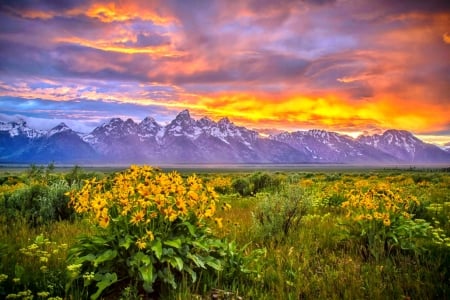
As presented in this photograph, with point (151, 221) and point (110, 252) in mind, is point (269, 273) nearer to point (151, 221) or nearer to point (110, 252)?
point (151, 221)

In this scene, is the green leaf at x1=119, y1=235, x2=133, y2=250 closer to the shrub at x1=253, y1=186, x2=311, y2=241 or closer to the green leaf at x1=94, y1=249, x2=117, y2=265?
the green leaf at x1=94, y1=249, x2=117, y2=265

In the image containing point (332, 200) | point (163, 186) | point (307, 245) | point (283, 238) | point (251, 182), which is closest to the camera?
point (163, 186)

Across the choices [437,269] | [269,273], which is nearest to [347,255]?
[437,269]

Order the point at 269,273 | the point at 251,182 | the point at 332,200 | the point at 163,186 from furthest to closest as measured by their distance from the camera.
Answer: the point at 251,182, the point at 332,200, the point at 269,273, the point at 163,186

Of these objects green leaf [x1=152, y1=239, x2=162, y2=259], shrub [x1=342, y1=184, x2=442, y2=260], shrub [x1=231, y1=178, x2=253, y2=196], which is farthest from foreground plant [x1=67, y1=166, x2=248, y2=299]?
shrub [x1=231, y1=178, x2=253, y2=196]

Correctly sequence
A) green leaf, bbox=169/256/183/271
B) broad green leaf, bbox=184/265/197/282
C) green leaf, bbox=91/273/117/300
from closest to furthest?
green leaf, bbox=91/273/117/300, green leaf, bbox=169/256/183/271, broad green leaf, bbox=184/265/197/282

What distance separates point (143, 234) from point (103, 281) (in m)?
0.73

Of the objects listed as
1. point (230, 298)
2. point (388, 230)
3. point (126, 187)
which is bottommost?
point (230, 298)

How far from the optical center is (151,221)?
5168mm

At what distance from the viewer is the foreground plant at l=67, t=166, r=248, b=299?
4684 millimetres

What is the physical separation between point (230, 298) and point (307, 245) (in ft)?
10.2

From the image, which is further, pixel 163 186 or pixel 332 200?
pixel 332 200

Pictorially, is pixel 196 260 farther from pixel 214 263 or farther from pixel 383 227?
pixel 383 227

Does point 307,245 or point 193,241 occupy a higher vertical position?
point 193,241
